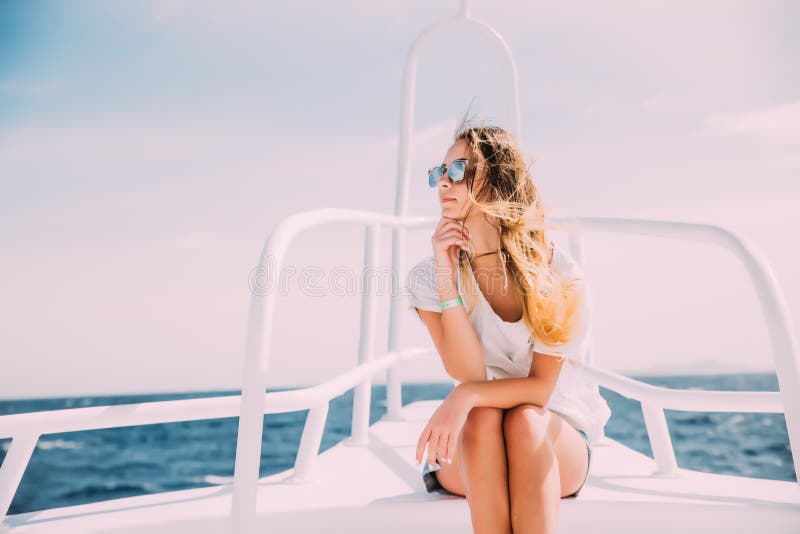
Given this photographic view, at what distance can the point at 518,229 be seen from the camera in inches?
74.4

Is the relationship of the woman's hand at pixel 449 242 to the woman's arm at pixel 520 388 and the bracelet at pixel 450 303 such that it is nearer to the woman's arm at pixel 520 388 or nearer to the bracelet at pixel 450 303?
the bracelet at pixel 450 303

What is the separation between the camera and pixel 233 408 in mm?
1655

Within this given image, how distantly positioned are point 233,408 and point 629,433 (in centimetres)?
4511

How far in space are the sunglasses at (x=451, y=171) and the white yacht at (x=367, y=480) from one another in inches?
9.0

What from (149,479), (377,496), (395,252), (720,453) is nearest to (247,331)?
(377,496)

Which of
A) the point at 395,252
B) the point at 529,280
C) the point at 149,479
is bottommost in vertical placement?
the point at 149,479

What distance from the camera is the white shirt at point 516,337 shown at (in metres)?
1.83

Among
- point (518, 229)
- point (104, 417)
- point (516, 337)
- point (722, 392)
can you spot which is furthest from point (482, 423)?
point (104, 417)

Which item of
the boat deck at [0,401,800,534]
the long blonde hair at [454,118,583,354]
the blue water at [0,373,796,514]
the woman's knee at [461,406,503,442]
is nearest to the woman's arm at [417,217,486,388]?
the long blonde hair at [454,118,583,354]

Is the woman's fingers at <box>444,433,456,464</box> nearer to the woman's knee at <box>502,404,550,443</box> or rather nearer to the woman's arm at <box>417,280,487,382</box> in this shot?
the woman's knee at <box>502,404,550,443</box>

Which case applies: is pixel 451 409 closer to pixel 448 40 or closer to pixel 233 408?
pixel 233 408

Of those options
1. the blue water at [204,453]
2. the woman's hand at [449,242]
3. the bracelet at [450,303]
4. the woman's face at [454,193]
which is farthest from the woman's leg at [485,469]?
the blue water at [204,453]

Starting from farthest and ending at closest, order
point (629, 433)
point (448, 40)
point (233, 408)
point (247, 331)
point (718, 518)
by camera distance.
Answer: point (629, 433), point (448, 40), point (718, 518), point (233, 408), point (247, 331)

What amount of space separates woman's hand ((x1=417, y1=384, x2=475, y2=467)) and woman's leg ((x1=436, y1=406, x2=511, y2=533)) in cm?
3
